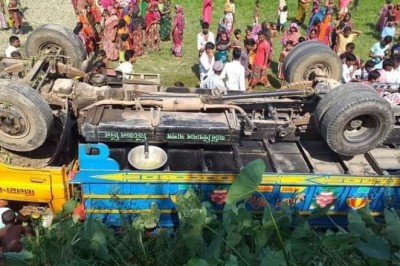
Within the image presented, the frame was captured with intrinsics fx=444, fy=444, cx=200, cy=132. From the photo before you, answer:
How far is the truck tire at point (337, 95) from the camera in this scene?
17.0 feet

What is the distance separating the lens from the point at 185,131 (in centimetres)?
505

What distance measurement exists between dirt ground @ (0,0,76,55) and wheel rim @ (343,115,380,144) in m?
10.0

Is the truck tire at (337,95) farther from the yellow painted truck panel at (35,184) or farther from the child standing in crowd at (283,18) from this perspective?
the child standing in crowd at (283,18)

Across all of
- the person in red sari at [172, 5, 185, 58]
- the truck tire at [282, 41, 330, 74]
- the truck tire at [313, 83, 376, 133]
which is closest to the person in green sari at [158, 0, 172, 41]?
the person in red sari at [172, 5, 185, 58]

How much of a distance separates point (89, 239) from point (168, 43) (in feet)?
36.1

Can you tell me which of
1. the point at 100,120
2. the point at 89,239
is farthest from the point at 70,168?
the point at 89,239

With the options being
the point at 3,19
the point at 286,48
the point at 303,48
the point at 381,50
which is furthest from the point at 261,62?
the point at 3,19

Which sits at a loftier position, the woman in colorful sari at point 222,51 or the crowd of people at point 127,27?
the crowd of people at point 127,27

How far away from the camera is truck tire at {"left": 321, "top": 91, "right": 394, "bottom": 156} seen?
16.7 feet

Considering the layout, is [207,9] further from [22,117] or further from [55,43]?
[22,117]

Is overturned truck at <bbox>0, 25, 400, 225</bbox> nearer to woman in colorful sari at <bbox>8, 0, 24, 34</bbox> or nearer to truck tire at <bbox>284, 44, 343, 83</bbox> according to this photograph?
truck tire at <bbox>284, 44, 343, 83</bbox>

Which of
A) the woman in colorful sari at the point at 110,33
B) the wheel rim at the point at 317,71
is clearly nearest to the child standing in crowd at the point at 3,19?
the woman in colorful sari at the point at 110,33

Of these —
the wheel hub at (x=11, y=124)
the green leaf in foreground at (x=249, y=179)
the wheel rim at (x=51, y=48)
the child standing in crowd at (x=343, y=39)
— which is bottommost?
the wheel hub at (x=11, y=124)

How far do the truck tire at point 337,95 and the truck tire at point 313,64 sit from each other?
61.1 inches
